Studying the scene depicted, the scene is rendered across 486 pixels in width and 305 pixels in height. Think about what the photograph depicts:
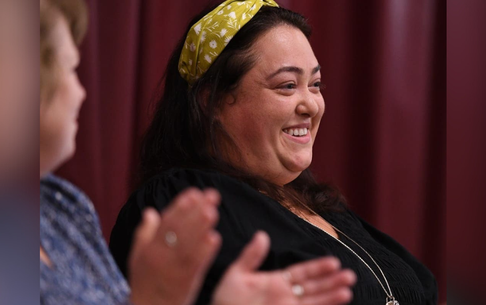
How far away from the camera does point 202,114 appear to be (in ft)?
2.88

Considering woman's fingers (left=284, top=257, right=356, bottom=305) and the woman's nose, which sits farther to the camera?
the woman's nose

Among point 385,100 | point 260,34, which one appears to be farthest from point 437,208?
point 260,34

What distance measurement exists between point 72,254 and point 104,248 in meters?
0.03

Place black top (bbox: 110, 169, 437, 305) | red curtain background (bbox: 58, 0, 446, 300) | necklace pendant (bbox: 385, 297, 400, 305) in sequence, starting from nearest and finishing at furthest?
black top (bbox: 110, 169, 437, 305), necklace pendant (bbox: 385, 297, 400, 305), red curtain background (bbox: 58, 0, 446, 300)

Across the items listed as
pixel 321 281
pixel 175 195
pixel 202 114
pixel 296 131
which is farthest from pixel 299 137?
pixel 321 281

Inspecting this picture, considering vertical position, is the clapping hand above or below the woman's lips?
above

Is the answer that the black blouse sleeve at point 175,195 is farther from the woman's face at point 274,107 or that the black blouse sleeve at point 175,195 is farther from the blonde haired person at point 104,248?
the blonde haired person at point 104,248

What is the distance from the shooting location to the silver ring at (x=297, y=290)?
44cm

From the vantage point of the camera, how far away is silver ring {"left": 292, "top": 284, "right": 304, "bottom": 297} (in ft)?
1.43

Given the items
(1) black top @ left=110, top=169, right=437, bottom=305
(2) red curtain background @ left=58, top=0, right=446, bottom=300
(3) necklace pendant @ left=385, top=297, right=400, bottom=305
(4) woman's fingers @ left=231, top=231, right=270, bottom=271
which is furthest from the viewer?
(2) red curtain background @ left=58, top=0, right=446, bottom=300

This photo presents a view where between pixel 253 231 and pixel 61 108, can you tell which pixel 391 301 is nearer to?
pixel 253 231

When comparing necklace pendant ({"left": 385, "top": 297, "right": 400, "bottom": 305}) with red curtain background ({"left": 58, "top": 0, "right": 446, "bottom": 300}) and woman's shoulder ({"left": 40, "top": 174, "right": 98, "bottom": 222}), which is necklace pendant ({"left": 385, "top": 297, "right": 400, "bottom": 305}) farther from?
woman's shoulder ({"left": 40, "top": 174, "right": 98, "bottom": 222})

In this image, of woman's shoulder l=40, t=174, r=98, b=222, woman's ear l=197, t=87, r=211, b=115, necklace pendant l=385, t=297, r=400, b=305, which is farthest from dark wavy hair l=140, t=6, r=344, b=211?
woman's shoulder l=40, t=174, r=98, b=222

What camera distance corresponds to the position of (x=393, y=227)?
1188mm
